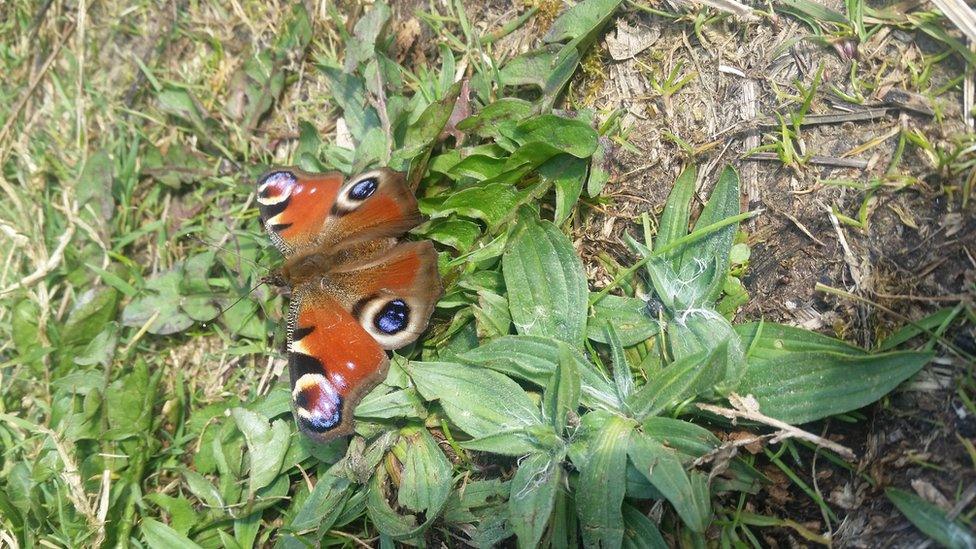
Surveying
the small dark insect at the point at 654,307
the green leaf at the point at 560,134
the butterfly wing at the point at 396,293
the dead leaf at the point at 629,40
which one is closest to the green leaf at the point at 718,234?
the small dark insect at the point at 654,307

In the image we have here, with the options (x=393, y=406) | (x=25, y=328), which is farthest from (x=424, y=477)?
(x=25, y=328)

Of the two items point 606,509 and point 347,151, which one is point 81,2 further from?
point 606,509

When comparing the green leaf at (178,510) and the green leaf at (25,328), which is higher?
the green leaf at (25,328)

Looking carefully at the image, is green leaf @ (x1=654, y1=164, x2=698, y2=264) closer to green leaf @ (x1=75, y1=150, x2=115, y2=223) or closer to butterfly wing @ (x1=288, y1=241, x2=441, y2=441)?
butterfly wing @ (x1=288, y1=241, x2=441, y2=441)

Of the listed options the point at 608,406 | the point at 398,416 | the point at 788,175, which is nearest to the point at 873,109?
the point at 788,175

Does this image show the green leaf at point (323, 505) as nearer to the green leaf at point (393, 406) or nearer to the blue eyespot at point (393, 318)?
the green leaf at point (393, 406)

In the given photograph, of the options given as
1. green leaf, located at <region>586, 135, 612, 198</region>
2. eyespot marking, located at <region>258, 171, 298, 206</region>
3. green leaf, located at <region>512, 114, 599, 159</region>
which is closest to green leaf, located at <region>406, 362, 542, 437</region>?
green leaf, located at <region>586, 135, 612, 198</region>

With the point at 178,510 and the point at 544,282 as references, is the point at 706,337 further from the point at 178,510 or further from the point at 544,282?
the point at 178,510
